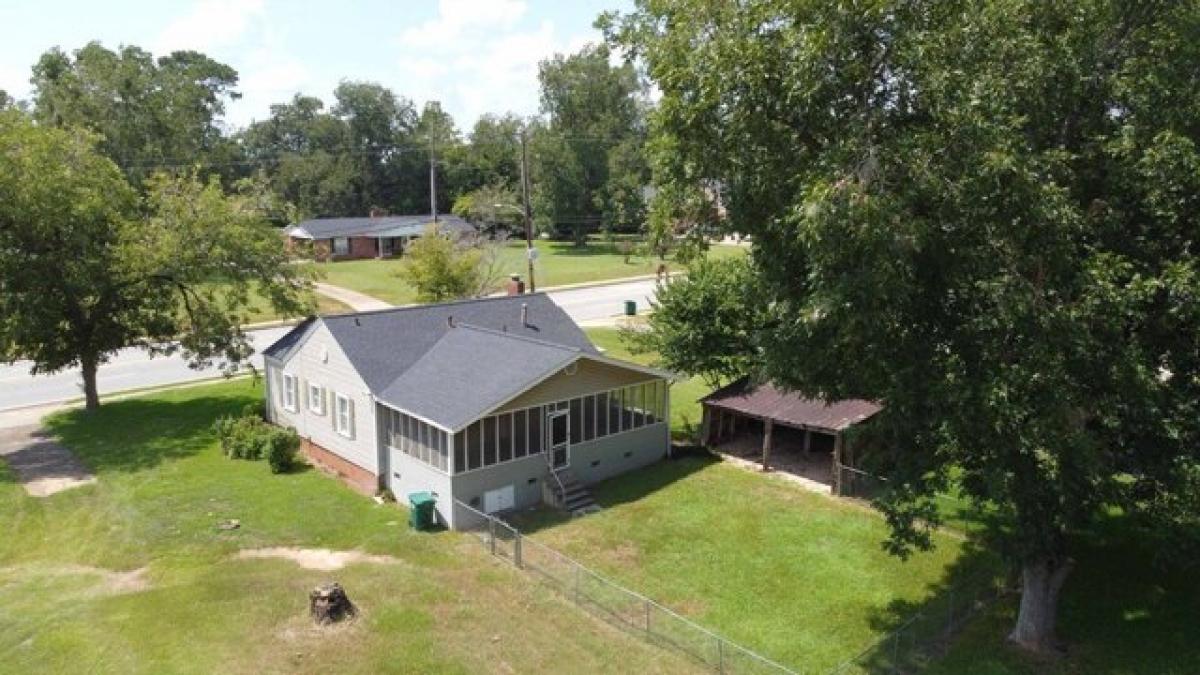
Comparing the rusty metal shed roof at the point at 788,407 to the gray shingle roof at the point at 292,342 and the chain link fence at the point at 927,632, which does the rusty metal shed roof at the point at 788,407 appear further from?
the gray shingle roof at the point at 292,342

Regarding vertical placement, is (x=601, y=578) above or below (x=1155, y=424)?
below

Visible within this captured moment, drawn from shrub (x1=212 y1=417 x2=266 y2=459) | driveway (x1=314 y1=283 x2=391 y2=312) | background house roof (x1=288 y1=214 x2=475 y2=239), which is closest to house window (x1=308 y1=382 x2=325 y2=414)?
shrub (x1=212 y1=417 x2=266 y2=459)

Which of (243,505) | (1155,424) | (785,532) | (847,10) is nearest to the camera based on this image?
(847,10)

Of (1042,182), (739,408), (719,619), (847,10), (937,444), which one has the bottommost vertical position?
(719,619)

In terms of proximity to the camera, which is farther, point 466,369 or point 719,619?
point 466,369

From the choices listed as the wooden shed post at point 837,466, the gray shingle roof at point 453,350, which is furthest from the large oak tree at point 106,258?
the wooden shed post at point 837,466

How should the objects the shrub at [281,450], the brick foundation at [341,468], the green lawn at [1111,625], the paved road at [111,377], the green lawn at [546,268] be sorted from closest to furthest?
the green lawn at [1111,625]
the brick foundation at [341,468]
the shrub at [281,450]
the paved road at [111,377]
the green lawn at [546,268]

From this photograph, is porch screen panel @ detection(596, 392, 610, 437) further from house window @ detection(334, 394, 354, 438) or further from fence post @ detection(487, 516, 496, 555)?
house window @ detection(334, 394, 354, 438)

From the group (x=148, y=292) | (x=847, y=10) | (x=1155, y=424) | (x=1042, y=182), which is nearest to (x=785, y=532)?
(x=1155, y=424)

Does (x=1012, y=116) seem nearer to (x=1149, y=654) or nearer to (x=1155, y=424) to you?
(x=1155, y=424)
